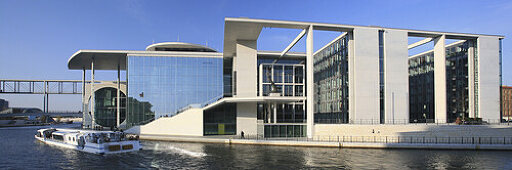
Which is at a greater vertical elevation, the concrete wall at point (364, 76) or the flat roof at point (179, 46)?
the flat roof at point (179, 46)

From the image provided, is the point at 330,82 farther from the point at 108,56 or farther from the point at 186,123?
the point at 108,56

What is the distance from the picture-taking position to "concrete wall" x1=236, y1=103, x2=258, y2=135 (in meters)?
43.8

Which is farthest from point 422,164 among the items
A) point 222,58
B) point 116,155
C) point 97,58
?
point 97,58

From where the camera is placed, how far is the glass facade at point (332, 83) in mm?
40938

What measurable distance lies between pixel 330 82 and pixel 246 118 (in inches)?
536

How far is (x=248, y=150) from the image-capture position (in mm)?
29672

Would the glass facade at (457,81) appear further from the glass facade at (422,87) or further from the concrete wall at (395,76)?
the concrete wall at (395,76)

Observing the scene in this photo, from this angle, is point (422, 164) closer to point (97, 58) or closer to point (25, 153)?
point (25, 153)

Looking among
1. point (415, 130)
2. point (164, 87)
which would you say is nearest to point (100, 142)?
point (164, 87)

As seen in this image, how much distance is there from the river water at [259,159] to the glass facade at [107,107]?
35.0 meters

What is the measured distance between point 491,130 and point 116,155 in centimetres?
3788

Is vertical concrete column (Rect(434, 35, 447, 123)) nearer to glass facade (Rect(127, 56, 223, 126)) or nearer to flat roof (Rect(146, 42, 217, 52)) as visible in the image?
glass facade (Rect(127, 56, 223, 126))

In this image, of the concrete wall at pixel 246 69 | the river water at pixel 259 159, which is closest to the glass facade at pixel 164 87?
the concrete wall at pixel 246 69

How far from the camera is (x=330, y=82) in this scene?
48.1 metres
